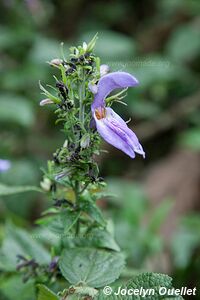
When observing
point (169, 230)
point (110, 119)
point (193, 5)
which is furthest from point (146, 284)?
point (193, 5)

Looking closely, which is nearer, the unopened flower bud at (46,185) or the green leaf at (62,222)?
the green leaf at (62,222)

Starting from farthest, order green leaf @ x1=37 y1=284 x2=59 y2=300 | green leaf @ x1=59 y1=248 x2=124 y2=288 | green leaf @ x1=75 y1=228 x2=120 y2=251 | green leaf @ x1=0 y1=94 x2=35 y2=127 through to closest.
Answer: green leaf @ x1=0 y1=94 x2=35 y2=127
green leaf @ x1=75 y1=228 x2=120 y2=251
green leaf @ x1=59 y1=248 x2=124 y2=288
green leaf @ x1=37 y1=284 x2=59 y2=300

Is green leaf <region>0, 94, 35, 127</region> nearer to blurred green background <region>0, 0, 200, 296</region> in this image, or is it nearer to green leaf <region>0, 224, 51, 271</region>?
blurred green background <region>0, 0, 200, 296</region>

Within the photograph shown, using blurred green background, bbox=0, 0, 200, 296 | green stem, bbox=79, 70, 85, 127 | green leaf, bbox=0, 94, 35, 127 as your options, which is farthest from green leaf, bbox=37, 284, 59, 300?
green leaf, bbox=0, 94, 35, 127

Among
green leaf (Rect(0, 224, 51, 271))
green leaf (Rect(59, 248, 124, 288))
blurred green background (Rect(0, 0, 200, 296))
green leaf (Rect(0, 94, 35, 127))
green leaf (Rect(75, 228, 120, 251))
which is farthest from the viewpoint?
green leaf (Rect(0, 94, 35, 127))

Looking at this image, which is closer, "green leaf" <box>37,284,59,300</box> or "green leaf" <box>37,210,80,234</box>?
"green leaf" <box>37,284,59,300</box>

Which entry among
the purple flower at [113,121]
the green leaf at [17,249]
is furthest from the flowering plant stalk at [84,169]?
the green leaf at [17,249]

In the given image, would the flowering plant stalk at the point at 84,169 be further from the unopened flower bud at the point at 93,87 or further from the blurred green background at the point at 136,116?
the blurred green background at the point at 136,116
